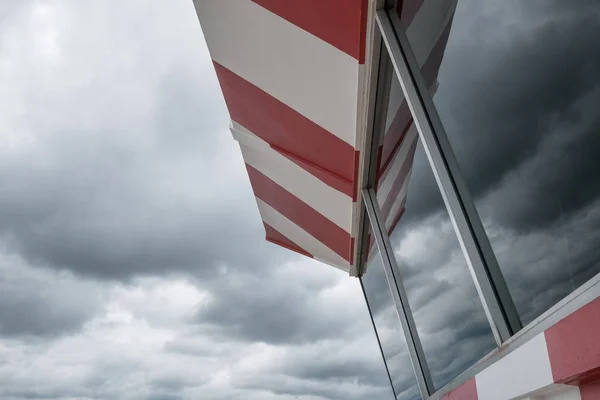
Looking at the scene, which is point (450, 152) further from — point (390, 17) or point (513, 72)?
point (390, 17)

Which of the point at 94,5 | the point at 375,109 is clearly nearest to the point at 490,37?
the point at 375,109

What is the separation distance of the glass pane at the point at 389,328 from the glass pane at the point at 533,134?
4.87 ft

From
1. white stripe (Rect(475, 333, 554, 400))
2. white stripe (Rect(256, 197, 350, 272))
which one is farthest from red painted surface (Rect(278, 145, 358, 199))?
white stripe (Rect(475, 333, 554, 400))

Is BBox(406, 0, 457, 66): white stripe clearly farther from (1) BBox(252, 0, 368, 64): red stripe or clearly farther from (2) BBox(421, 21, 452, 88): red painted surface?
(1) BBox(252, 0, 368, 64): red stripe

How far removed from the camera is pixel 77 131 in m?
32.4

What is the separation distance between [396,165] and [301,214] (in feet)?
4.44

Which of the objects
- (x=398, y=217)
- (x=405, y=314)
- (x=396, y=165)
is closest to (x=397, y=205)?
(x=398, y=217)

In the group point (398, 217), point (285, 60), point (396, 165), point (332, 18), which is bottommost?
point (398, 217)

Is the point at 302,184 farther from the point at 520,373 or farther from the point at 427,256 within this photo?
the point at 520,373

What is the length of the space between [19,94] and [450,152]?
48273mm

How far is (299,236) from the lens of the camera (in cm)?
361

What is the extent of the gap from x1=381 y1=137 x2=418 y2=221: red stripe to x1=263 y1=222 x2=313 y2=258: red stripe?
1540 millimetres

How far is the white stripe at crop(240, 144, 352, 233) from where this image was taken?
8.70 feet

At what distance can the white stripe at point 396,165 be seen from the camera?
4.94 ft
